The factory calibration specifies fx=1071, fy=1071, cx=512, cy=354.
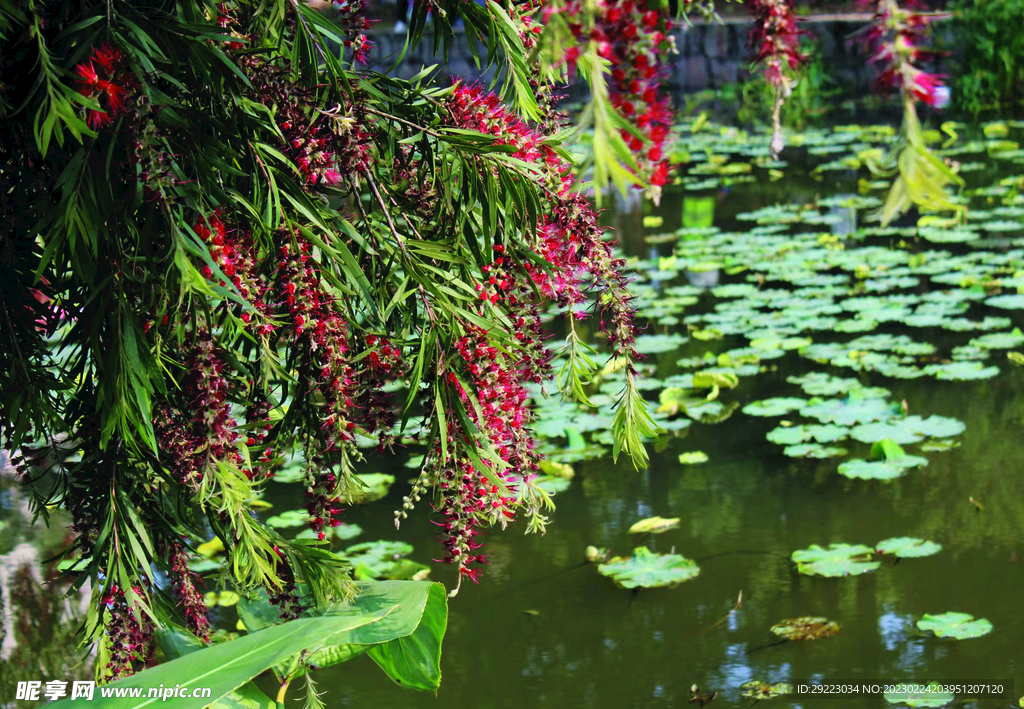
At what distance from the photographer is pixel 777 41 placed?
41.8 inches

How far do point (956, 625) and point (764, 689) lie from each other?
0.53 metres

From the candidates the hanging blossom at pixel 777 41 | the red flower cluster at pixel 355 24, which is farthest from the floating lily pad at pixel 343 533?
the hanging blossom at pixel 777 41

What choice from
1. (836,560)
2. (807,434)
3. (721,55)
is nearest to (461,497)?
(836,560)

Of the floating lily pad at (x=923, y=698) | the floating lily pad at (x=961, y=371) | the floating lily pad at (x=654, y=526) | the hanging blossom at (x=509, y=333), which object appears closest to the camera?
the hanging blossom at (x=509, y=333)

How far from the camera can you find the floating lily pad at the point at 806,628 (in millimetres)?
2689

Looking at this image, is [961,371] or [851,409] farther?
[961,371]

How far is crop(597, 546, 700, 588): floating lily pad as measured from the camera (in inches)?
117

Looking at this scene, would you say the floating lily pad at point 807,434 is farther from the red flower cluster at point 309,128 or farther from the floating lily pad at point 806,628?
the red flower cluster at point 309,128

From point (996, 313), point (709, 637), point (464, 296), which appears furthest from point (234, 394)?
point (996, 313)

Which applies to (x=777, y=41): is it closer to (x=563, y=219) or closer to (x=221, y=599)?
(x=563, y=219)

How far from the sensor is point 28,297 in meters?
1.68

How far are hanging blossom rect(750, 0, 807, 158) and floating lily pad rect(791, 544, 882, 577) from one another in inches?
82.3

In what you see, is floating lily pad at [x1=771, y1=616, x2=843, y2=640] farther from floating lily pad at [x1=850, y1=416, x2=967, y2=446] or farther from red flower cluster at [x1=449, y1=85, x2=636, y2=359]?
red flower cluster at [x1=449, y1=85, x2=636, y2=359]

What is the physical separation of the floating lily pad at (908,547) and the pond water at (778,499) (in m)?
0.03
